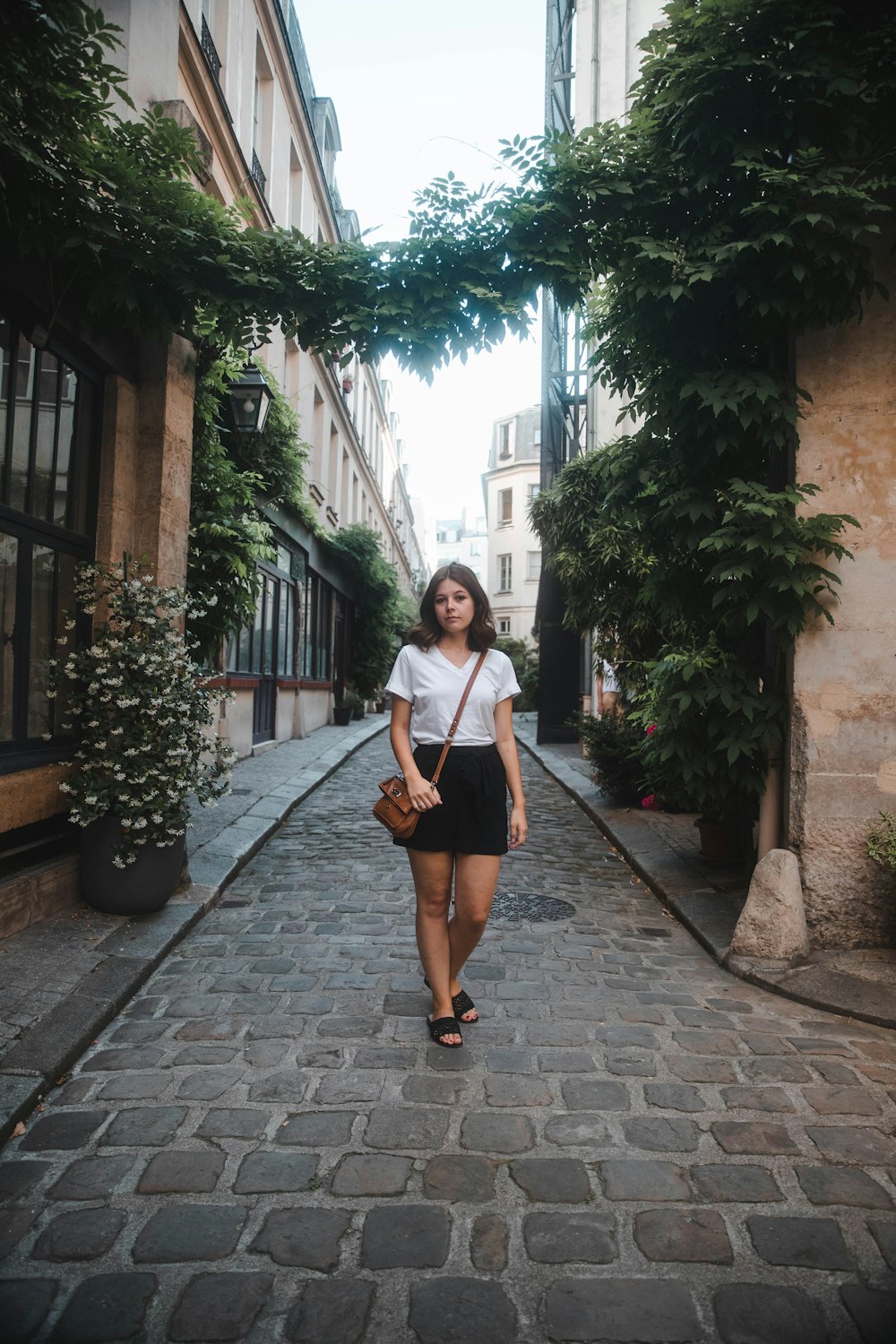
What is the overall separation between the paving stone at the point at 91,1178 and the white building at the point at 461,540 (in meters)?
93.3

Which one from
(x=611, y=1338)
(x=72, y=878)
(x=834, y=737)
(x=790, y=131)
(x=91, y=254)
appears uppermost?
(x=790, y=131)

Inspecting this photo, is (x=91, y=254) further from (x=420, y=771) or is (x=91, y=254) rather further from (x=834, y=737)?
(x=834, y=737)

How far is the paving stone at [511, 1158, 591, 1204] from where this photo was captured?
2.55 metres

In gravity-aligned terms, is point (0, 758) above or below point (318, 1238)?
above

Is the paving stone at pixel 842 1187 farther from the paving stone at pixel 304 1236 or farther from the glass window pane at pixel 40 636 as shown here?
the glass window pane at pixel 40 636

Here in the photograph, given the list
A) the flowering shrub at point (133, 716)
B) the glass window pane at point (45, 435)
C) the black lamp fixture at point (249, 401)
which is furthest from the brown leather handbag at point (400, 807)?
the black lamp fixture at point (249, 401)

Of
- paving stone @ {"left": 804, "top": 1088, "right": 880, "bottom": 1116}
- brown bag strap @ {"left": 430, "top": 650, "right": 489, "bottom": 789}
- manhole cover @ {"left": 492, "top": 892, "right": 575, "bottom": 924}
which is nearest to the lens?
paving stone @ {"left": 804, "top": 1088, "right": 880, "bottom": 1116}

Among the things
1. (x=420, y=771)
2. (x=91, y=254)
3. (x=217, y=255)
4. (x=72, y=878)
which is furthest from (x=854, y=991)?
(x=91, y=254)

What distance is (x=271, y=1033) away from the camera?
371 cm

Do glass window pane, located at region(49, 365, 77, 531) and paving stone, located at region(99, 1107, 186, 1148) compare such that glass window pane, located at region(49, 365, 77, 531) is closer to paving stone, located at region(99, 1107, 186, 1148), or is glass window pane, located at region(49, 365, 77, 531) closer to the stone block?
A: paving stone, located at region(99, 1107, 186, 1148)

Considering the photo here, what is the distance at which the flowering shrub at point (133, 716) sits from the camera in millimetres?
4891

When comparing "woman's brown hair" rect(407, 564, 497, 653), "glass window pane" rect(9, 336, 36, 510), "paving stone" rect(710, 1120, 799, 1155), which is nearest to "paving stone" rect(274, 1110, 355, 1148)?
"paving stone" rect(710, 1120, 799, 1155)

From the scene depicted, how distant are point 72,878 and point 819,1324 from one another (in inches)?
168

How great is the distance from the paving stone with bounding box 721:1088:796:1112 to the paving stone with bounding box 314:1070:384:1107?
47.5 inches
